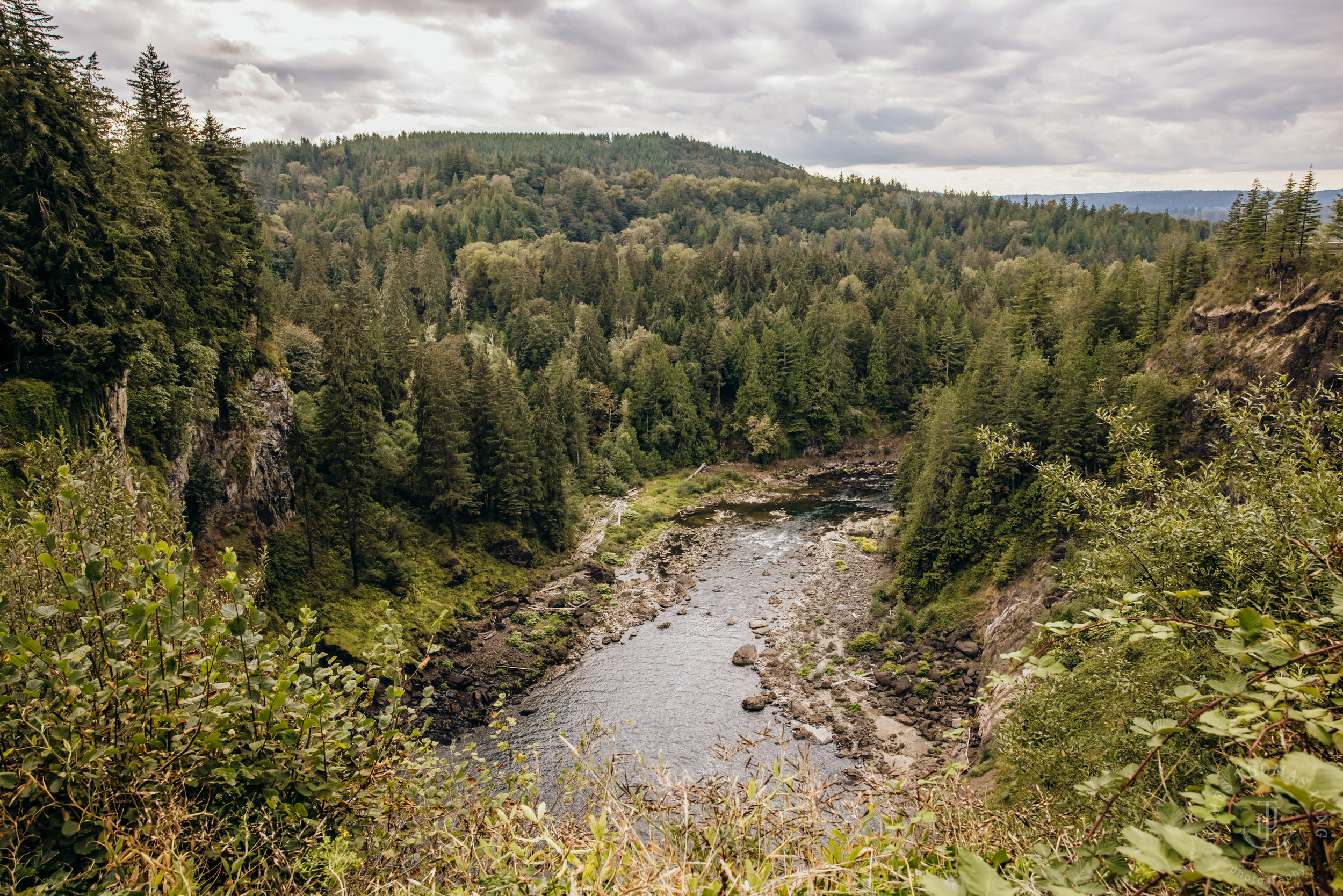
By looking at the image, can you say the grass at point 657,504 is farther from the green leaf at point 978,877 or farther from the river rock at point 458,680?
the green leaf at point 978,877

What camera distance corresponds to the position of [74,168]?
24141 millimetres

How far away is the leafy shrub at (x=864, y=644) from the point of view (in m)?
37.3

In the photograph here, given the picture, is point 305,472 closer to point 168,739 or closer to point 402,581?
point 402,581

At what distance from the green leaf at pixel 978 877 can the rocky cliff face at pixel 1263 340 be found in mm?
37341

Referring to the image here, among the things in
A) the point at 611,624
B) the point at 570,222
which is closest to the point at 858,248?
the point at 570,222

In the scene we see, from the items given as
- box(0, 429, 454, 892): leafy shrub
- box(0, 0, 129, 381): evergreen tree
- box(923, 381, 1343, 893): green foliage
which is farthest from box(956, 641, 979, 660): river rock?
box(0, 0, 129, 381): evergreen tree

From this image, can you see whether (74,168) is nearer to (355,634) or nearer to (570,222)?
(355,634)

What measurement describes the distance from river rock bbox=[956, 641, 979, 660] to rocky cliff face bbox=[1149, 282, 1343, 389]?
16786 millimetres

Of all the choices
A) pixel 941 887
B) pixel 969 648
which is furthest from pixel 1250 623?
pixel 969 648

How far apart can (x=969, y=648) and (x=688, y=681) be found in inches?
571

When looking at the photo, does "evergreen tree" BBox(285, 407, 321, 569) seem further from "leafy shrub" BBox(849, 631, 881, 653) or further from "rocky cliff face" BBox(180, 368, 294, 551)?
"leafy shrub" BBox(849, 631, 881, 653)

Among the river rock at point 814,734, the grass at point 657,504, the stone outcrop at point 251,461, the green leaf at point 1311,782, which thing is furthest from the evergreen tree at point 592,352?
the green leaf at point 1311,782

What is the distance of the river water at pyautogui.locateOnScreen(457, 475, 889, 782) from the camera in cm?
2833

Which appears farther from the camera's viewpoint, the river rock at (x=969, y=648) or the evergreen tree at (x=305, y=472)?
the evergreen tree at (x=305, y=472)
